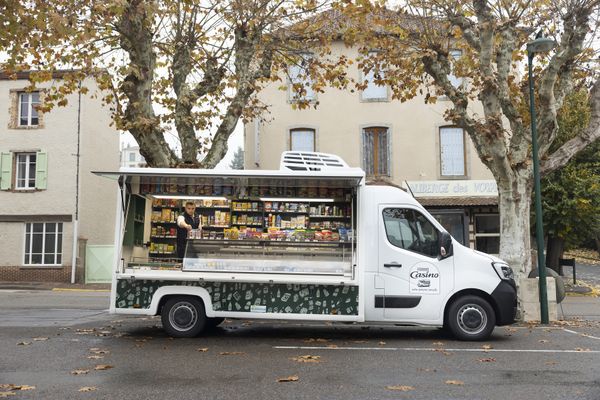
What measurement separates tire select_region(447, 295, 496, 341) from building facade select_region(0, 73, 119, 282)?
20.3 metres

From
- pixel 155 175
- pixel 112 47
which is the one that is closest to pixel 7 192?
pixel 112 47

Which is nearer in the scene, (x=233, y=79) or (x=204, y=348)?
(x=204, y=348)

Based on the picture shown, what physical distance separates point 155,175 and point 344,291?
3.53 m

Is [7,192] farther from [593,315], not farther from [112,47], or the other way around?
[593,315]

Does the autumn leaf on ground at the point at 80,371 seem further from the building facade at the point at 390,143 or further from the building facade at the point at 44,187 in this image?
the building facade at the point at 44,187

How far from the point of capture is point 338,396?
5.82 meters

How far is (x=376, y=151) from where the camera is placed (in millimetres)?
24984

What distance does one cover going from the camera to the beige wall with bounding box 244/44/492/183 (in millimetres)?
24625

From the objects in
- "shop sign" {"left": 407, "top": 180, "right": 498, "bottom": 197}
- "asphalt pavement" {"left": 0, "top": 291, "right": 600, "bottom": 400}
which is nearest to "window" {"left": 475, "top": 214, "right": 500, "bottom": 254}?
"shop sign" {"left": 407, "top": 180, "right": 498, "bottom": 197}

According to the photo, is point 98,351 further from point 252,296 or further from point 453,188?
point 453,188

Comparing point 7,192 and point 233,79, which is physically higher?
point 233,79

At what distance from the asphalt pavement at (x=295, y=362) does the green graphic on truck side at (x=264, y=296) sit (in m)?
0.53

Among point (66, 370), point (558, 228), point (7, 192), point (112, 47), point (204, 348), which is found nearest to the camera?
point (66, 370)

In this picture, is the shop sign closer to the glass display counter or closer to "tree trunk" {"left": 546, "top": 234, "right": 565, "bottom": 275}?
"tree trunk" {"left": 546, "top": 234, "right": 565, "bottom": 275}
